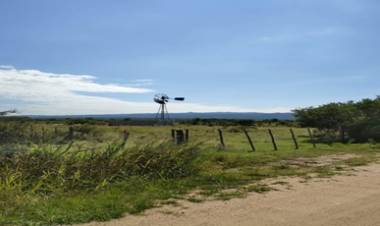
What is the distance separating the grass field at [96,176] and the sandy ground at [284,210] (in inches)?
19.3

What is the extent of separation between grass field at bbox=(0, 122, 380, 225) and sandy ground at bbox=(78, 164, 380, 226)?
490 millimetres

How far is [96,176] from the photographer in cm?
1243

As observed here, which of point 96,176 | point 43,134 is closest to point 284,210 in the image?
point 96,176

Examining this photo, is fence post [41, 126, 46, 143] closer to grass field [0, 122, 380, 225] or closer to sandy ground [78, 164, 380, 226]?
grass field [0, 122, 380, 225]

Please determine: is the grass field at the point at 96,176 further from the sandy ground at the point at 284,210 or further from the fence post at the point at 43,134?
the sandy ground at the point at 284,210

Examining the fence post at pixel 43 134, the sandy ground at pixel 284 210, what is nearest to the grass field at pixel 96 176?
the fence post at pixel 43 134

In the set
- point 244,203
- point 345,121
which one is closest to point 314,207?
point 244,203

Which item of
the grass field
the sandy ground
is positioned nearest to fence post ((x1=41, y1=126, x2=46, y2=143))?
the grass field

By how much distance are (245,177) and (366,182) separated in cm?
314

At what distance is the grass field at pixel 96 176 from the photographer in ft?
31.0

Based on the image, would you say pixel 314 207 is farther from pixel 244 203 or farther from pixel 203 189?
pixel 203 189

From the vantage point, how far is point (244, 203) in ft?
35.0

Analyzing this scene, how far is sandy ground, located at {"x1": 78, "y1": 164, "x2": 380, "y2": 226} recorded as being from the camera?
29.1 feet

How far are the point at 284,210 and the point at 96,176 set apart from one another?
4.61 m
